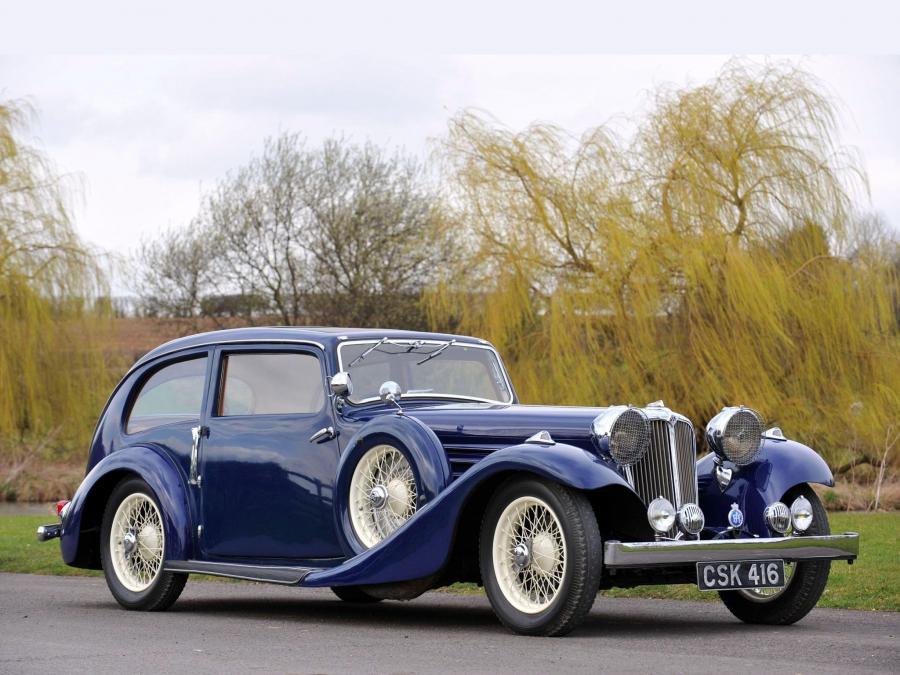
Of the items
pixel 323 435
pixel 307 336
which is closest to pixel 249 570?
pixel 323 435

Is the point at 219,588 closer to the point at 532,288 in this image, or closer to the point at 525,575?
the point at 525,575

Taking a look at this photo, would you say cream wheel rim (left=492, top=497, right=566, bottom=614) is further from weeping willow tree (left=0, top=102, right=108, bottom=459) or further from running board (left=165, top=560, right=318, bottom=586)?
weeping willow tree (left=0, top=102, right=108, bottom=459)

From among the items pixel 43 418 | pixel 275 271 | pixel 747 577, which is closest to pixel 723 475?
pixel 747 577

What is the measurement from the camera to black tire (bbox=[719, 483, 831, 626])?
27.2 feet

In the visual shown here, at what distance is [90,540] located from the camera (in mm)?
10352

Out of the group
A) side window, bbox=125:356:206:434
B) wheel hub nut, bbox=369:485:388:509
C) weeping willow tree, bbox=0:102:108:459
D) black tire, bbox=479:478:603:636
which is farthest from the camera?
weeping willow tree, bbox=0:102:108:459

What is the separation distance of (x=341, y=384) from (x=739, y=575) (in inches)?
114

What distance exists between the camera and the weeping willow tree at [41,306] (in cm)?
2541

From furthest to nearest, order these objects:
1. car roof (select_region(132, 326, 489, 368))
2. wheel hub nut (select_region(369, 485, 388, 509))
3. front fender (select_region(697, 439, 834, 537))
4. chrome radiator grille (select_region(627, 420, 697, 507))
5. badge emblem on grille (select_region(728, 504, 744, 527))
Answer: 1. car roof (select_region(132, 326, 489, 368))
2. wheel hub nut (select_region(369, 485, 388, 509))
3. front fender (select_region(697, 439, 834, 537))
4. badge emblem on grille (select_region(728, 504, 744, 527))
5. chrome radiator grille (select_region(627, 420, 697, 507))

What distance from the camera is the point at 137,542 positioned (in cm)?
986

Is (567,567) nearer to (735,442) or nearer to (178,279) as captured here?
(735,442)

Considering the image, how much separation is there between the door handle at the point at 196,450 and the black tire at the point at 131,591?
1.18 ft

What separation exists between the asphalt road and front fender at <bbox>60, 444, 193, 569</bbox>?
417 mm

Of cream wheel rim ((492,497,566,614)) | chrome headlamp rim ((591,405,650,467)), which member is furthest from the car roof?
cream wheel rim ((492,497,566,614))
